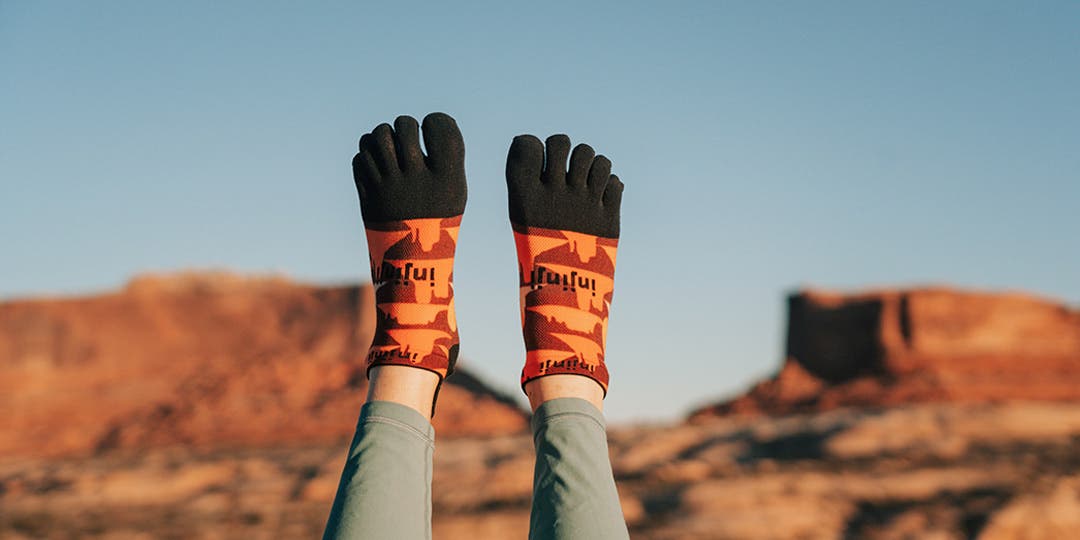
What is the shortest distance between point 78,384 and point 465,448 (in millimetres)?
25273

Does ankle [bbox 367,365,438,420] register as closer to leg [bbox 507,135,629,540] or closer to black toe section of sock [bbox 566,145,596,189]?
leg [bbox 507,135,629,540]

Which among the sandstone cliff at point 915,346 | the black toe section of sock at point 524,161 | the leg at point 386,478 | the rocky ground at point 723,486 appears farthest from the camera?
the sandstone cliff at point 915,346

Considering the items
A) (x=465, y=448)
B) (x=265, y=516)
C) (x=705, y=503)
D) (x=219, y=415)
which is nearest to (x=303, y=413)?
(x=219, y=415)

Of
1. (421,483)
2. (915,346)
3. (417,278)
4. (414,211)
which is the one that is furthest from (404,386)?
(915,346)

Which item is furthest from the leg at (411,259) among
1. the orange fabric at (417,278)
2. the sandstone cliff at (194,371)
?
the sandstone cliff at (194,371)

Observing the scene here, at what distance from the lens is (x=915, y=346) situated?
3531 centimetres

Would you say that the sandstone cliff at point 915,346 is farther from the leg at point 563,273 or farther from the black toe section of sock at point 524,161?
the black toe section of sock at point 524,161

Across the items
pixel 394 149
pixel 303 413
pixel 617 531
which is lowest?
pixel 303 413

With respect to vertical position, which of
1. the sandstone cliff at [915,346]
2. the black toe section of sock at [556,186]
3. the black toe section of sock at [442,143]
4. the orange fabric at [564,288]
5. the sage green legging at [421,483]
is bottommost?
the sandstone cliff at [915,346]

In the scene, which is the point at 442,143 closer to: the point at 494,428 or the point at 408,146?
the point at 408,146

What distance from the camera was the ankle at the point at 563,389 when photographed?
2.12 metres

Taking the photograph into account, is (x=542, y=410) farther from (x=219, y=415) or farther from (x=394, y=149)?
(x=219, y=415)

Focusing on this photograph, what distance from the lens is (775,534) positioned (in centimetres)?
A: 946

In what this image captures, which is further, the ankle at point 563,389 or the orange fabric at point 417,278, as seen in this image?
the orange fabric at point 417,278
